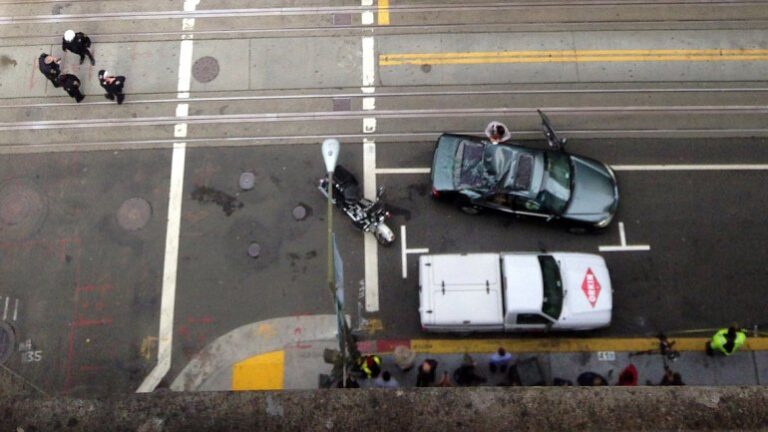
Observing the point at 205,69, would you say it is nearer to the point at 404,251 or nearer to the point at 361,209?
the point at 361,209

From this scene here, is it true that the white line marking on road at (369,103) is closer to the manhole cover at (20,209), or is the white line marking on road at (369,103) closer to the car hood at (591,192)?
the car hood at (591,192)

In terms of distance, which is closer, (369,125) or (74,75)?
(369,125)

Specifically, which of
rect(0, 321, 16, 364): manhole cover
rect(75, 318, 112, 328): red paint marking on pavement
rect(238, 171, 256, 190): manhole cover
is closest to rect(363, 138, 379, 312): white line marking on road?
rect(238, 171, 256, 190): manhole cover

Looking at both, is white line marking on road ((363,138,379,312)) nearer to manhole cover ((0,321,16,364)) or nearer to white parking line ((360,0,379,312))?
white parking line ((360,0,379,312))

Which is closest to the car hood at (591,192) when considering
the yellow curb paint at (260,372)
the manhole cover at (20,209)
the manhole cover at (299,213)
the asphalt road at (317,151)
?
the asphalt road at (317,151)

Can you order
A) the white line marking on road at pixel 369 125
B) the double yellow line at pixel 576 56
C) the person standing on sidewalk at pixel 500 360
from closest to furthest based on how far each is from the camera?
the person standing on sidewalk at pixel 500 360 → the white line marking on road at pixel 369 125 → the double yellow line at pixel 576 56

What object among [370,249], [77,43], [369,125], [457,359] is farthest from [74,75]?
[457,359]
